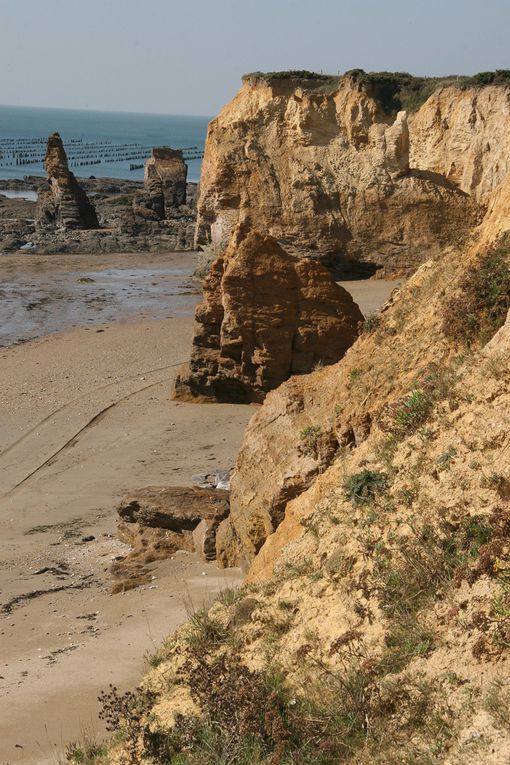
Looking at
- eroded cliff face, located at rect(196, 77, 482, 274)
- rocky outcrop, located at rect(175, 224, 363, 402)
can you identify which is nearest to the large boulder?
rocky outcrop, located at rect(175, 224, 363, 402)

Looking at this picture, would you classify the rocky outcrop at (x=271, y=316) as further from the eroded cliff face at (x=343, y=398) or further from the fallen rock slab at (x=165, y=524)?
the eroded cliff face at (x=343, y=398)

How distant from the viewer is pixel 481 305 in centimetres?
851

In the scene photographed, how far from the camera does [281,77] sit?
34.9 m

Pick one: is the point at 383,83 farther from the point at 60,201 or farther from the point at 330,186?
the point at 60,201

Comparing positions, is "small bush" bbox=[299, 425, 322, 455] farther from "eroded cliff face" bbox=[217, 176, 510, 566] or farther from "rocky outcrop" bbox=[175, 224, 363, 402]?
"rocky outcrop" bbox=[175, 224, 363, 402]

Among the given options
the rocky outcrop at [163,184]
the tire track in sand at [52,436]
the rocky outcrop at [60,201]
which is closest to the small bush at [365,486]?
the tire track in sand at [52,436]

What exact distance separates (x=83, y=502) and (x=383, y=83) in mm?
26316

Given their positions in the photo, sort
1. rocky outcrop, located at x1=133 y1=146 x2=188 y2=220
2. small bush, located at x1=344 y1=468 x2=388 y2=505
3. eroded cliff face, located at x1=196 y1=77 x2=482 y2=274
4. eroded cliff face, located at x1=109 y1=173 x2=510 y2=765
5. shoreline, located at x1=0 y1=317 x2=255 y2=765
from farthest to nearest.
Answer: rocky outcrop, located at x1=133 y1=146 x2=188 y2=220 < eroded cliff face, located at x1=196 y1=77 x2=482 y2=274 < shoreline, located at x1=0 y1=317 x2=255 y2=765 < small bush, located at x1=344 y1=468 x2=388 y2=505 < eroded cliff face, located at x1=109 y1=173 x2=510 y2=765

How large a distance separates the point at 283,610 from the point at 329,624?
0.47 m

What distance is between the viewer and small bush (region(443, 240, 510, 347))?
27.5 feet

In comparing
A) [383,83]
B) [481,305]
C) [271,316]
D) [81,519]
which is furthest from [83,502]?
[383,83]

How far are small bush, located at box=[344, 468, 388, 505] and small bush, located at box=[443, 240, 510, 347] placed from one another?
71.8 inches

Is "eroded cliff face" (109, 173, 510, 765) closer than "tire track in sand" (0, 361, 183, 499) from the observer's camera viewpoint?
Yes

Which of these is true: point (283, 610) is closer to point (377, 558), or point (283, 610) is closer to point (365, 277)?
point (377, 558)
